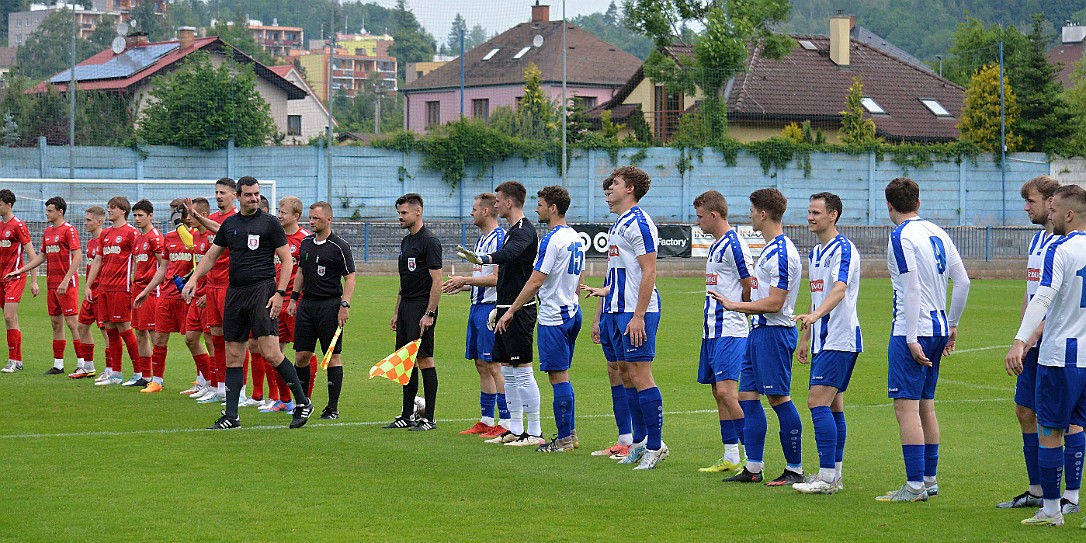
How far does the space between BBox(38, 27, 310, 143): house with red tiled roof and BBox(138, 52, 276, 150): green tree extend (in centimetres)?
73

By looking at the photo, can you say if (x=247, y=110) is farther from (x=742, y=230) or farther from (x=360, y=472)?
(x=360, y=472)

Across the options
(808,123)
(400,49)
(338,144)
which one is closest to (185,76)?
(338,144)

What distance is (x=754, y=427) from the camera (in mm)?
8461

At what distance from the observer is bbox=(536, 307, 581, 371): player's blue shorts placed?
392 inches

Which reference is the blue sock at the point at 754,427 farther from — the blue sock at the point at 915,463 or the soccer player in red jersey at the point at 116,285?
the soccer player in red jersey at the point at 116,285

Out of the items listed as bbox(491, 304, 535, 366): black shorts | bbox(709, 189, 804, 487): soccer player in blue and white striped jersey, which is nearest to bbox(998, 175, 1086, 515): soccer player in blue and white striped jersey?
bbox(709, 189, 804, 487): soccer player in blue and white striped jersey

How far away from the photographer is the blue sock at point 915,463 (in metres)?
7.80

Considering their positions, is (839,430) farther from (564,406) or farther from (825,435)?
(564,406)

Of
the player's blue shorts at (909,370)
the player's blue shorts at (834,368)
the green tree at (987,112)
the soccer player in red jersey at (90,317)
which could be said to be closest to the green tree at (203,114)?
the soccer player in red jersey at (90,317)

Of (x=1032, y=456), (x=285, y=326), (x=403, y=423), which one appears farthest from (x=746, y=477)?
(x=285, y=326)

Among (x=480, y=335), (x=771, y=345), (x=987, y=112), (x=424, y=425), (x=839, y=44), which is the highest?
(x=839, y=44)

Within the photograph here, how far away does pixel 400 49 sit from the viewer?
3314 inches

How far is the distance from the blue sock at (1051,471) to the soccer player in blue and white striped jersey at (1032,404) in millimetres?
213

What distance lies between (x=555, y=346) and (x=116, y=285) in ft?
22.7
